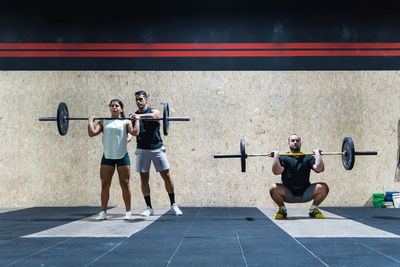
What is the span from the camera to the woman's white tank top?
438cm

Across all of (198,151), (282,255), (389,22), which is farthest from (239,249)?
(389,22)

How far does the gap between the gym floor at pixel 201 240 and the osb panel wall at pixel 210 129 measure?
1.01 metres

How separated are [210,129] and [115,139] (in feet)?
6.26

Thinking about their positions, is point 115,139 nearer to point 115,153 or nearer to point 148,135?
point 115,153

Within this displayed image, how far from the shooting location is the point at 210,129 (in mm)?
6039

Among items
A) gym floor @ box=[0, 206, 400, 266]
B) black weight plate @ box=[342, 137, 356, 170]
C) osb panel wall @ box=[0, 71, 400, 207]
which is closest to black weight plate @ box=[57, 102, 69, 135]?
gym floor @ box=[0, 206, 400, 266]

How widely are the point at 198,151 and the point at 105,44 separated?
6.38ft

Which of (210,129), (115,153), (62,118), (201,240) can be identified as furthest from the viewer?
(210,129)

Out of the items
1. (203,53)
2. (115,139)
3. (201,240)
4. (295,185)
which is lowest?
(201,240)

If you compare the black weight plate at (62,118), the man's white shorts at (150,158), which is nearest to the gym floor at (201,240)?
the man's white shorts at (150,158)

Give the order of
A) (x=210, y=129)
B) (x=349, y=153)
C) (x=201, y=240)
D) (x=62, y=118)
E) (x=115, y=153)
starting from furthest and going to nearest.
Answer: (x=210, y=129)
(x=62, y=118)
(x=349, y=153)
(x=115, y=153)
(x=201, y=240)

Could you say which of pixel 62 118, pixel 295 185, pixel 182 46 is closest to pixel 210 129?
pixel 182 46

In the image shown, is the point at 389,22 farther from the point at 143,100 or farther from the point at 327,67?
the point at 143,100

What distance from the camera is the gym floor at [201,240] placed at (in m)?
2.46
